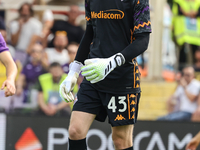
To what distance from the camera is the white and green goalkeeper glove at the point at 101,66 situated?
108 inches

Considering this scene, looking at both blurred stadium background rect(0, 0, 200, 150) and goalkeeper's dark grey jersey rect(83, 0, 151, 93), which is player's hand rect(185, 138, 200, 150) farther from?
goalkeeper's dark grey jersey rect(83, 0, 151, 93)

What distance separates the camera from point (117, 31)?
2986mm

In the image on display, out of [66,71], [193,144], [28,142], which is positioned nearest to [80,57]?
[28,142]

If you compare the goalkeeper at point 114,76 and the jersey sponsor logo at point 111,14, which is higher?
the jersey sponsor logo at point 111,14

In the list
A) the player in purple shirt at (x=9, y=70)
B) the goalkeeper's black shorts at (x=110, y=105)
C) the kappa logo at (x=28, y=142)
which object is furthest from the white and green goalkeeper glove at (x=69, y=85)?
the kappa logo at (x=28, y=142)

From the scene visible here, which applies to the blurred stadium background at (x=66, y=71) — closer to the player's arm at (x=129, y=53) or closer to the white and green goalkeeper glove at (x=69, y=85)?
the white and green goalkeeper glove at (x=69, y=85)

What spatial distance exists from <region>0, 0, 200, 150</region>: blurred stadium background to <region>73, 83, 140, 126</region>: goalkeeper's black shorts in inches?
73.0

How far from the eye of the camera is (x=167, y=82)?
20.5 ft

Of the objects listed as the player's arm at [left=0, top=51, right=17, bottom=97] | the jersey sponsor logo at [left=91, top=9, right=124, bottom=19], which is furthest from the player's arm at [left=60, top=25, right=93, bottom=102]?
the player's arm at [left=0, top=51, right=17, bottom=97]

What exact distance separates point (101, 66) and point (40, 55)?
11.4 feet

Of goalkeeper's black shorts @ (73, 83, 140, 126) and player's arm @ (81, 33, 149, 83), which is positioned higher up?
player's arm @ (81, 33, 149, 83)

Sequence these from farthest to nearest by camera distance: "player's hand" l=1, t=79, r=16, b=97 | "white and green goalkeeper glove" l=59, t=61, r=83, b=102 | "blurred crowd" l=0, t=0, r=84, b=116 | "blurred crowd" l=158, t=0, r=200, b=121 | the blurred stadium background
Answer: "blurred crowd" l=158, t=0, r=200, b=121 → "blurred crowd" l=0, t=0, r=84, b=116 → the blurred stadium background → "white and green goalkeeper glove" l=59, t=61, r=83, b=102 → "player's hand" l=1, t=79, r=16, b=97

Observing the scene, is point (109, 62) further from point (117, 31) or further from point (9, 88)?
point (9, 88)

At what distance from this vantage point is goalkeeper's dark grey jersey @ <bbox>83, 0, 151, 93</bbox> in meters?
2.91
